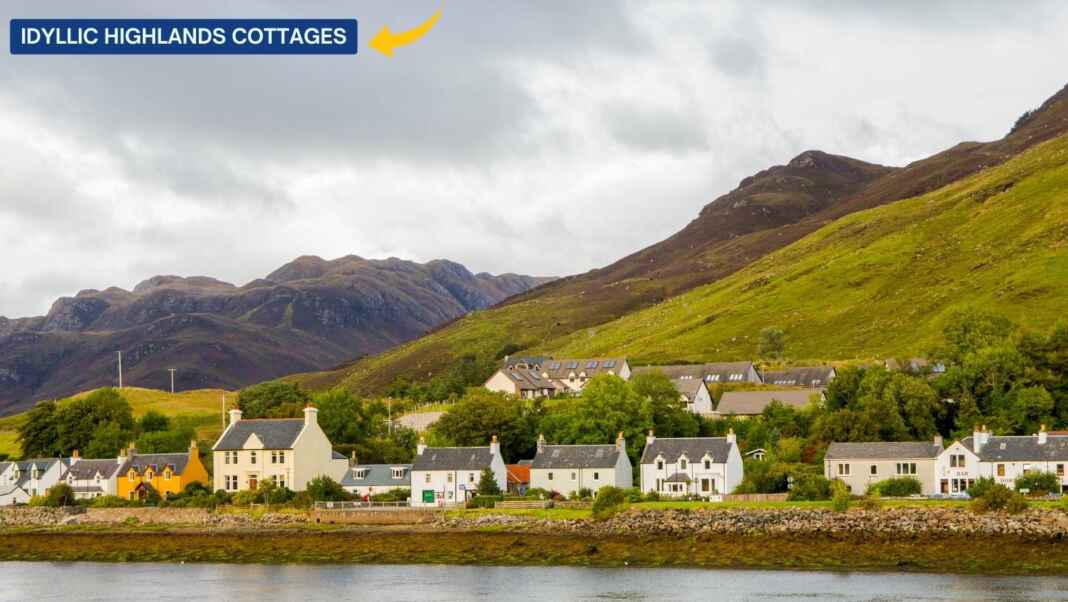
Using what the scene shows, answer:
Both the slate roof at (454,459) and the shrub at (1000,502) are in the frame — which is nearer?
the shrub at (1000,502)

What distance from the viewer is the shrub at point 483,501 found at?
84438 millimetres

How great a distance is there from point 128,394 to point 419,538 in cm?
11009

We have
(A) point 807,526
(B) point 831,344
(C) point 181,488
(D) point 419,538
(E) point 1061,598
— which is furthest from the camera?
(B) point 831,344

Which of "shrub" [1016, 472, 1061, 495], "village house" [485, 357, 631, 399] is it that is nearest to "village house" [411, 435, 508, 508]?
"shrub" [1016, 472, 1061, 495]

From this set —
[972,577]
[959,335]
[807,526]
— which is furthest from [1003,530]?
[959,335]

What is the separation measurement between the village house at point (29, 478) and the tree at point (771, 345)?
9485 centimetres

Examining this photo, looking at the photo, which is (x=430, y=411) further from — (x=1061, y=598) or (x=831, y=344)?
(x=1061, y=598)

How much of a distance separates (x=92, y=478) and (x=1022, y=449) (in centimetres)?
6934

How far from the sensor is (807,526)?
2805 inches

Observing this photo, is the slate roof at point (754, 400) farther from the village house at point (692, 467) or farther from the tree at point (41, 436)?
the tree at point (41, 436)

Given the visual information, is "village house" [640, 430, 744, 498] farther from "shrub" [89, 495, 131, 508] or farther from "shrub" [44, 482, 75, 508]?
"shrub" [44, 482, 75, 508]

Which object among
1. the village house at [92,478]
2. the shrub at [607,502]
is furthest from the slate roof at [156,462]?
the shrub at [607,502]

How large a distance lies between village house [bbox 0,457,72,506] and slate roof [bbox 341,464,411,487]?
25328 mm

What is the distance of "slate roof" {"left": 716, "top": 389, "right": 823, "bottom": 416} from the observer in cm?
12419
